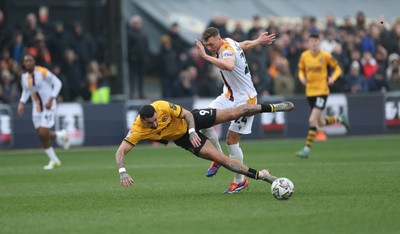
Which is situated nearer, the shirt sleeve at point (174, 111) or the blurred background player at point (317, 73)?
the shirt sleeve at point (174, 111)


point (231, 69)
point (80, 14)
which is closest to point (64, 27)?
point (80, 14)

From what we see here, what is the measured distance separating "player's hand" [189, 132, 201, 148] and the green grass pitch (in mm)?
783

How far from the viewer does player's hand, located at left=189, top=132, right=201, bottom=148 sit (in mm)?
12891

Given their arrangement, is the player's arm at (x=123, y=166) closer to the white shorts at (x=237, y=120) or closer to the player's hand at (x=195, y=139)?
the player's hand at (x=195, y=139)

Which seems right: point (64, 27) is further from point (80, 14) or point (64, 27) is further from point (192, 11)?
point (192, 11)

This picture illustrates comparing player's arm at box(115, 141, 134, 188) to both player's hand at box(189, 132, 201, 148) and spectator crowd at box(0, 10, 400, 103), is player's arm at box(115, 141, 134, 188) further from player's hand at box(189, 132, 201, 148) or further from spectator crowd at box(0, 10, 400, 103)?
spectator crowd at box(0, 10, 400, 103)

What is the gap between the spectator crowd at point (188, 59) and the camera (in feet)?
89.7

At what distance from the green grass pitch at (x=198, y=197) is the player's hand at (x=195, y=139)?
78 centimetres

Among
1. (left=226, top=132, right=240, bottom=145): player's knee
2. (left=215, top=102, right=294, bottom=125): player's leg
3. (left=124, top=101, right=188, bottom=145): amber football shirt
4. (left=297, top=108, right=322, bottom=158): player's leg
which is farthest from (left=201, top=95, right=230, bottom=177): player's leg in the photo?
(left=297, top=108, right=322, bottom=158): player's leg

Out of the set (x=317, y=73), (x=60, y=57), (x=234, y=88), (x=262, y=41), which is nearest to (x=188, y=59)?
(x=60, y=57)

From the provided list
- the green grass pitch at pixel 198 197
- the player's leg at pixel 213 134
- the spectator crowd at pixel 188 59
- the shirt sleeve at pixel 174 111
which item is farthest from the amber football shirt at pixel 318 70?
the shirt sleeve at pixel 174 111

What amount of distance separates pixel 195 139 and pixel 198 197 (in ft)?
3.33

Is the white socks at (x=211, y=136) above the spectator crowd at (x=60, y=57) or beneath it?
beneath

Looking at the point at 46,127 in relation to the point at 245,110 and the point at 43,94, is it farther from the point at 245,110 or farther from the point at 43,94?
the point at 245,110
